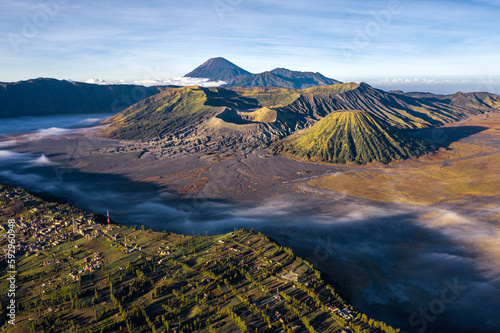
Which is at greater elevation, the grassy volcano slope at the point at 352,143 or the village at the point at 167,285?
the grassy volcano slope at the point at 352,143

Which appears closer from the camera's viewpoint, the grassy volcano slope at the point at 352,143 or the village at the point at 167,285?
the village at the point at 167,285

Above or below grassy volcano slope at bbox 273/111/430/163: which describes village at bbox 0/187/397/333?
below

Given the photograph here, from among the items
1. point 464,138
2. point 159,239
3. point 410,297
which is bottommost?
point 410,297

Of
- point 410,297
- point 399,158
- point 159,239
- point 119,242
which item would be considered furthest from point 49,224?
point 399,158

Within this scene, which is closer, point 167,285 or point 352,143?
point 167,285

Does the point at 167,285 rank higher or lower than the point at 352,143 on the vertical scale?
lower

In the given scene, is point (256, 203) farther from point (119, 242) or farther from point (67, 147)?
point (67, 147)

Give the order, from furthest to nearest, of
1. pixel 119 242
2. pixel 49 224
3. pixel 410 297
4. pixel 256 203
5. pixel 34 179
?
pixel 34 179 → pixel 256 203 → pixel 49 224 → pixel 119 242 → pixel 410 297

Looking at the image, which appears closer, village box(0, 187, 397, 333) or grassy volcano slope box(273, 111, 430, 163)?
village box(0, 187, 397, 333)
